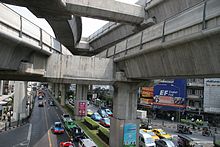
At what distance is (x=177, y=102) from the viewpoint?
4725cm

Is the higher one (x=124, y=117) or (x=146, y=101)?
(x=124, y=117)

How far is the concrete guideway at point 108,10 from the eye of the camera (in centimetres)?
1683

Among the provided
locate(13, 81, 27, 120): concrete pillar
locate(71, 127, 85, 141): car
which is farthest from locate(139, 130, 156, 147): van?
locate(13, 81, 27, 120): concrete pillar

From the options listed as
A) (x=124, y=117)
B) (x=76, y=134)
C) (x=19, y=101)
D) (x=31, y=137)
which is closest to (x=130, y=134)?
(x=124, y=117)

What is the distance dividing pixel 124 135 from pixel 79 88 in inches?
946

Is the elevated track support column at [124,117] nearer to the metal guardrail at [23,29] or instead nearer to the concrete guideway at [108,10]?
the concrete guideway at [108,10]

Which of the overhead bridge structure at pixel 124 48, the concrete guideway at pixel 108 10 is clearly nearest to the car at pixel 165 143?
the overhead bridge structure at pixel 124 48

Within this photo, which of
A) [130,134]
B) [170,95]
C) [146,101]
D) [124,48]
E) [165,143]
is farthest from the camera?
[146,101]

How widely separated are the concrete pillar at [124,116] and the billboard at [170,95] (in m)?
31.0

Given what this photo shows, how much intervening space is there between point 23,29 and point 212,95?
4154cm

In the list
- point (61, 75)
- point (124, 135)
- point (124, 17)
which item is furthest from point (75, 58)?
point (124, 135)

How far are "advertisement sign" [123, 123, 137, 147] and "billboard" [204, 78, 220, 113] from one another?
30.4m

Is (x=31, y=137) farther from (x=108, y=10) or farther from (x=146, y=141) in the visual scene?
(x=108, y=10)

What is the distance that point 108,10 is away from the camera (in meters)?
17.5
